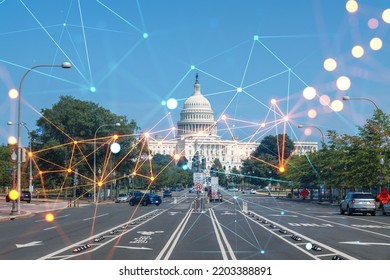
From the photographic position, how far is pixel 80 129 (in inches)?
3570

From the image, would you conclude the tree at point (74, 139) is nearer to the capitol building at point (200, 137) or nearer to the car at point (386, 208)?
the car at point (386, 208)

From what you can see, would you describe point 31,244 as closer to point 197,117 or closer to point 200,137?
point 197,117

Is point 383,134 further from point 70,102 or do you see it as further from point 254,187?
point 254,187

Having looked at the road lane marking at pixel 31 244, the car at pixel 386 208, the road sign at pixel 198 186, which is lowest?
the road lane marking at pixel 31 244

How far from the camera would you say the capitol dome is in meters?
175

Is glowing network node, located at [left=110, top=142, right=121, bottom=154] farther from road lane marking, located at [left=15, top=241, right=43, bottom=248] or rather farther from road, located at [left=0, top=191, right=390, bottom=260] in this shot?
road lane marking, located at [left=15, top=241, right=43, bottom=248]

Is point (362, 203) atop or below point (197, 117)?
below

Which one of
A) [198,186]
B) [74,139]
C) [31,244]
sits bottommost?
[31,244]

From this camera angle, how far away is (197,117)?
578 ft

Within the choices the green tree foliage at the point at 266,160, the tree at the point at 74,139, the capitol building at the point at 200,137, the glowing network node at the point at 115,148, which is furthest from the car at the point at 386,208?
the capitol building at the point at 200,137

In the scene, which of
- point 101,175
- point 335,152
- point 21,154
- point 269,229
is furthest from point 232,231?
point 101,175

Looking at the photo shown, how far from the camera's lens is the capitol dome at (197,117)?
175 metres

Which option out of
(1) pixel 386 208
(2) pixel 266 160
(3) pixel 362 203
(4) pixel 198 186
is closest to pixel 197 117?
(2) pixel 266 160

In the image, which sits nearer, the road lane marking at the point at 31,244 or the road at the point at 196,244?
the road at the point at 196,244
